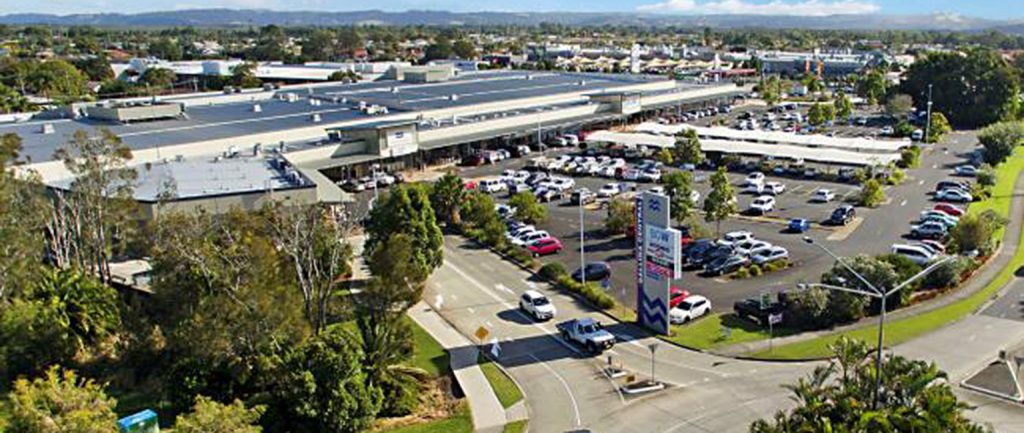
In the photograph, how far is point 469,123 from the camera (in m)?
76.3

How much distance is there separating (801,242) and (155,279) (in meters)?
33.9

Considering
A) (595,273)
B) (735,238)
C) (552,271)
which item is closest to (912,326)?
(735,238)

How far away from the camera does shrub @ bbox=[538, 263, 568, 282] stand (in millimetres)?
41312

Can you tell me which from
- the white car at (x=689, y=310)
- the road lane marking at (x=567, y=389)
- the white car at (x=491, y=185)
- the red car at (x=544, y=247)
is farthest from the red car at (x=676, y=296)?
the white car at (x=491, y=185)

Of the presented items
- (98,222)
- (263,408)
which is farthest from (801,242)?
(98,222)

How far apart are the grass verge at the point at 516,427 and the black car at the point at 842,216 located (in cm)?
3119

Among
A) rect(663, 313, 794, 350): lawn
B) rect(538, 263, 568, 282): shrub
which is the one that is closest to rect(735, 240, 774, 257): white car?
rect(663, 313, 794, 350): lawn

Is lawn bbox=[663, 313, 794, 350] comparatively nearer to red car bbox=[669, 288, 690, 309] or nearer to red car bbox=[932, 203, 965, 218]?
red car bbox=[669, 288, 690, 309]

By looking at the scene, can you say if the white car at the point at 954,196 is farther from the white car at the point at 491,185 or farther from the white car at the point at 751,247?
the white car at the point at 491,185

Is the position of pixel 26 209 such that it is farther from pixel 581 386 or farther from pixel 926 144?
pixel 926 144

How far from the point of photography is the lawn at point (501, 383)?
93.5 feet

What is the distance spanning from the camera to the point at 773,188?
197ft

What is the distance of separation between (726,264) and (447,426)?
2035cm

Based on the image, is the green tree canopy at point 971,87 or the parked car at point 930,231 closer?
the parked car at point 930,231
